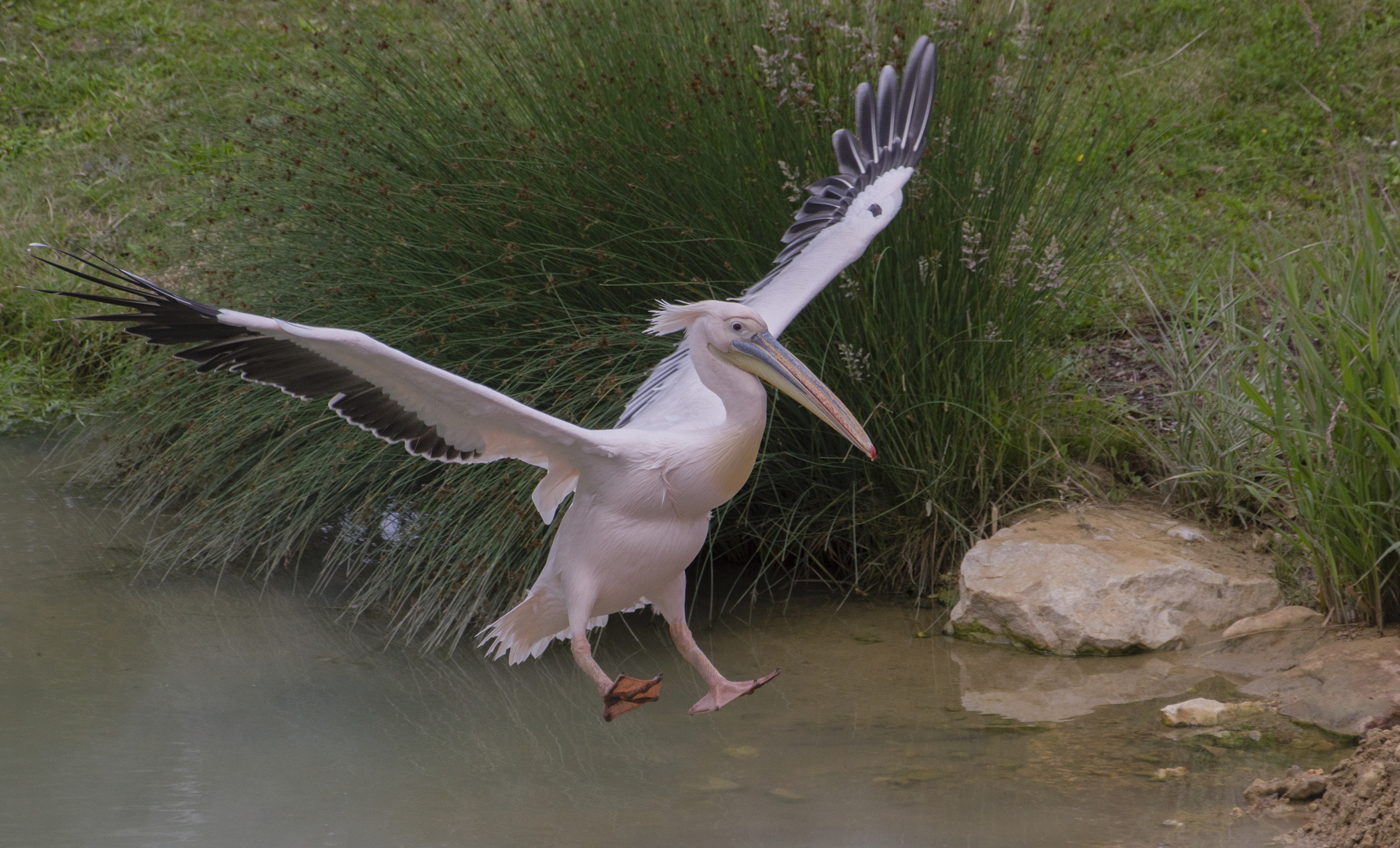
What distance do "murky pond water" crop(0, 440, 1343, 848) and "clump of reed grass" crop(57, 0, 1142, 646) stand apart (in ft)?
1.04

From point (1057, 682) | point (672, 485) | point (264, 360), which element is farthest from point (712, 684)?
point (264, 360)

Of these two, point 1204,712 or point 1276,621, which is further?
point 1276,621

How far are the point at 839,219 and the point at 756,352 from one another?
1043 mm

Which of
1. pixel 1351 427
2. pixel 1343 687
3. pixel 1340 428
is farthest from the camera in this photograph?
pixel 1340 428

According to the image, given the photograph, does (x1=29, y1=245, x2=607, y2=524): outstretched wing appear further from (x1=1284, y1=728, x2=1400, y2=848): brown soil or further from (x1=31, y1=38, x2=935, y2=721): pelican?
(x1=1284, y1=728, x2=1400, y2=848): brown soil

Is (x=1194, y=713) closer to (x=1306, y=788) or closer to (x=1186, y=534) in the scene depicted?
(x=1306, y=788)

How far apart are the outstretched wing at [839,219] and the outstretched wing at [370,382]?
0.37m

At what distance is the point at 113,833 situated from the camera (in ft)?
10.3

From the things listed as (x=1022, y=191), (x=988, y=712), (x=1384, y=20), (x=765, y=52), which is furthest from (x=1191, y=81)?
(x=988, y=712)

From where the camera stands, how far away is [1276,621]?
4.02 meters

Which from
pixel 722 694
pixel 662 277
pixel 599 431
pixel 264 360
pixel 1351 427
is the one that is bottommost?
pixel 722 694

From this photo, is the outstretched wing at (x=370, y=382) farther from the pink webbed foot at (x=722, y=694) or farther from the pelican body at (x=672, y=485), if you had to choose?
the pink webbed foot at (x=722, y=694)

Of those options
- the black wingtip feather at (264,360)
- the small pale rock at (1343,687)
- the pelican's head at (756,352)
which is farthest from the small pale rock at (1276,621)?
the black wingtip feather at (264,360)

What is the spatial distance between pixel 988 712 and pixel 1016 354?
144 cm
